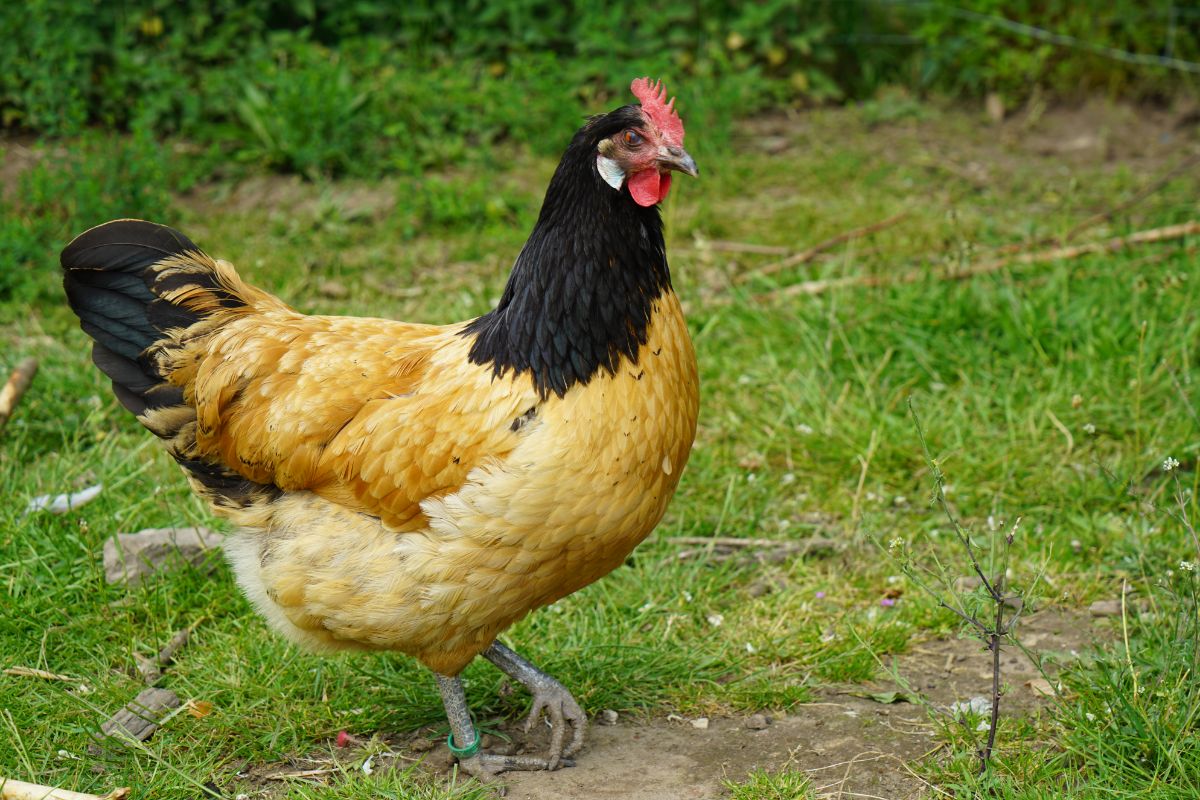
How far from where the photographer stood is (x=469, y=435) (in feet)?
A: 11.2

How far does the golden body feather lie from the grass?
21.4 inches

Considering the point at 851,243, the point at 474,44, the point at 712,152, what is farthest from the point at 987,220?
the point at 474,44

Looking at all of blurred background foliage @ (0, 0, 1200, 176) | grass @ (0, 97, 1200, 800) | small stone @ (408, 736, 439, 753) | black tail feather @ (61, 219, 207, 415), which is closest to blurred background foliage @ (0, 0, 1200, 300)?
blurred background foliage @ (0, 0, 1200, 176)

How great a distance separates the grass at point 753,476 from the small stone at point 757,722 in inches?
3.1

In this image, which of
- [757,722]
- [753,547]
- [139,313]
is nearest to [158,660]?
[139,313]

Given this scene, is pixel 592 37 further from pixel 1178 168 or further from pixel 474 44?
pixel 1178 168

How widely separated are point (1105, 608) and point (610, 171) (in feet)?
8.00

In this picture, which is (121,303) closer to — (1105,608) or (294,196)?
(1105,608)

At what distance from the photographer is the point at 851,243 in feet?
21.6

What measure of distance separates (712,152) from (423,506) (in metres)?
5.10

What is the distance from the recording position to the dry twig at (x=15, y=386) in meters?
5.07

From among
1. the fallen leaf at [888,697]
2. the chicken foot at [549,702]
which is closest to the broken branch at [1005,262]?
the fallen leaf at [888,697]

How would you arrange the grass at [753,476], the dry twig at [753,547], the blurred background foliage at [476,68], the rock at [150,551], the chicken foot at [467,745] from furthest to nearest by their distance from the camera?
Answer: the blurred background foliage at [476,68]
the dry twig at [753,547]
the rock at [150,551]
the grass at [753,476]
the chicken foot at [467,745]

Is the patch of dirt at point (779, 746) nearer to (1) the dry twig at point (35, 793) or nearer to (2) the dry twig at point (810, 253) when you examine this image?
(1) the dry twig at point (35, 793)
